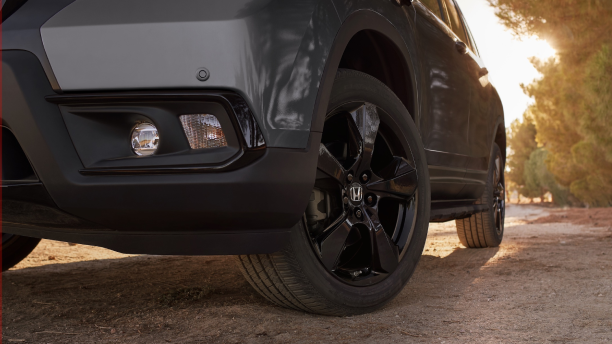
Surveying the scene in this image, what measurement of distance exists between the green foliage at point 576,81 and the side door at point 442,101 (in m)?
10.6

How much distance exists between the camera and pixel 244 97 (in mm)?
1574

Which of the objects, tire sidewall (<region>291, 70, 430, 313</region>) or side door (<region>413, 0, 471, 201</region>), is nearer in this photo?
tire sidewall (<region>291, 70, 430, 313</region>)

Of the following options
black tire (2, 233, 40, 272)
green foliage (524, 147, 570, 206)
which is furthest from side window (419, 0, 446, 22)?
green foliage (524, 147, 570, 206)

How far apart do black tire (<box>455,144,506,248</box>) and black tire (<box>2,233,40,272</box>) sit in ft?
11.0

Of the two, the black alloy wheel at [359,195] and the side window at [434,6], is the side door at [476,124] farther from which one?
the black alloy wheel at [359,195]

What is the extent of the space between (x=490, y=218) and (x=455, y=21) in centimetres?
170

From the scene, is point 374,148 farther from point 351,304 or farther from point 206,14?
point 206,14

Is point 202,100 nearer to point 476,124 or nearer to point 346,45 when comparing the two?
point 346,45

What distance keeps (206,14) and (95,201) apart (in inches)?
26.0

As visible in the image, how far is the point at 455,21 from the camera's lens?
3975 millimetres

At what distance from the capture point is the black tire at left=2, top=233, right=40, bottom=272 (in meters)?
3.26

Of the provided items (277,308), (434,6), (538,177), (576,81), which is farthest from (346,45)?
(538,177)

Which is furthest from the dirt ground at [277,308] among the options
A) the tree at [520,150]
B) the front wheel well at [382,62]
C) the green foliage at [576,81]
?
the tree at [520,150]

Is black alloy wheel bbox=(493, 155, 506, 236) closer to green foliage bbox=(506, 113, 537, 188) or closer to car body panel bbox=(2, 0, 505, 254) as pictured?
car body panel bbox=(2, 0, 505, 254)
